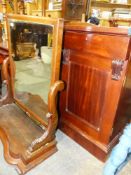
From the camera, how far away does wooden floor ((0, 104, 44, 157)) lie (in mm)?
1183

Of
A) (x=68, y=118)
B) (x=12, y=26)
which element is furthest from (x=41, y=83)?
(x=12, y=26)

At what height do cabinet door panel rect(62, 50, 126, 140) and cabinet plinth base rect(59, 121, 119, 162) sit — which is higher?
cabinet door panel rect(62, 50, 126, 140)

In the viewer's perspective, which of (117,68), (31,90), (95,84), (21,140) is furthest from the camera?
(31,90)

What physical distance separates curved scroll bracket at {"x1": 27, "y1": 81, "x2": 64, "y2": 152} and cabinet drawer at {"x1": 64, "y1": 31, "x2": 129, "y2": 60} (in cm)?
Answer: 28

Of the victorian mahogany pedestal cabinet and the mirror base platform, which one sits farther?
the mirror base platform

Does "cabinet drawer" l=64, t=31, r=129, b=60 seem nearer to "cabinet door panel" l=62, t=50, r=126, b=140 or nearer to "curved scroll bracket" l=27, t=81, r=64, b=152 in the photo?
"cabinet door panel" l=62, t=50, r=126, b=140

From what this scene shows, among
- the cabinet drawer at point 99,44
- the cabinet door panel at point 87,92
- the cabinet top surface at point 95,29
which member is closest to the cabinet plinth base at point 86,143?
the cabinet door panel at point 87,92

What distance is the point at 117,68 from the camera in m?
0.93

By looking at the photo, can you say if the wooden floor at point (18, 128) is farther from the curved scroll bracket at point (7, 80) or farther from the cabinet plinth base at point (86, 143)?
the cabinet plinth base at point (86, 143)

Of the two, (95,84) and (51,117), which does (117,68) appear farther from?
(51,117)

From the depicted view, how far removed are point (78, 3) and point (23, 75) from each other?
1.50 m

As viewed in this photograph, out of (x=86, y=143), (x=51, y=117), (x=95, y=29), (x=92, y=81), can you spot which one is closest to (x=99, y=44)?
(x=95, y=29)

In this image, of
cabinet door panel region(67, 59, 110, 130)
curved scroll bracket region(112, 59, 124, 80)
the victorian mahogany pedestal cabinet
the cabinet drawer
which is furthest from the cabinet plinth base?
the cabinet drawer

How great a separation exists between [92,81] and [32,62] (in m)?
0.56
